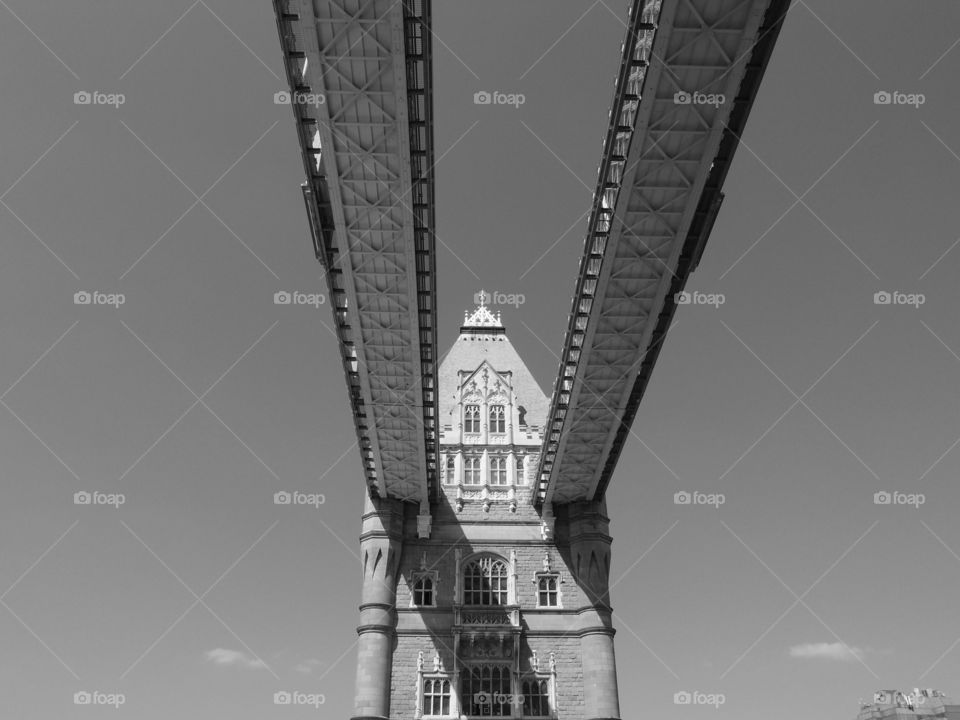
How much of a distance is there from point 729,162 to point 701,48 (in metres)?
5.09

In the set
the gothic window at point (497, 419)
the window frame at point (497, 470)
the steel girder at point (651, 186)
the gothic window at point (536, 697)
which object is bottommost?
the gothic window at point (536, 697)

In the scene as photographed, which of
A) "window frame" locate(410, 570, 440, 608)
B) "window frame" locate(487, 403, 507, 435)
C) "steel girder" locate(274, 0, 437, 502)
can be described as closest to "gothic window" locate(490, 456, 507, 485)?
"window frame" locate(487, 403, 507, 435)

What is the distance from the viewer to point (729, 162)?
85.9ft

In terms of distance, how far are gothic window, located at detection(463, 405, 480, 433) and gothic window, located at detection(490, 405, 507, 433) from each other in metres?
0.93

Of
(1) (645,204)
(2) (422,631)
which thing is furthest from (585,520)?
(1) (645,204)

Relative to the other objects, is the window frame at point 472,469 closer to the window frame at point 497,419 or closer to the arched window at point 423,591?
the window frame at point 497,419

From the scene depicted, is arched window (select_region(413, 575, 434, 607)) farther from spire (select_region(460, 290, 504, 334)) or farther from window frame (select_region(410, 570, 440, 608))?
spire (select_region(460, 290, 504, 334))

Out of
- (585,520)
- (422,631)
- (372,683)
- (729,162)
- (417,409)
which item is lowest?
(372,683)

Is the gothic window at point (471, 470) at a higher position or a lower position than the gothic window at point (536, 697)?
higher

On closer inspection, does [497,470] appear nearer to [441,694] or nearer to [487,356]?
[487,356]

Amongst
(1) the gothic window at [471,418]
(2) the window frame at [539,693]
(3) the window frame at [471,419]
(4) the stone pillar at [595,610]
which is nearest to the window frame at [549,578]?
(4) the stone pillar at [595,610]

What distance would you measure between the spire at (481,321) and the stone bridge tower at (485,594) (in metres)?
8.61

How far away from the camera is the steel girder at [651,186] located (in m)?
21.8

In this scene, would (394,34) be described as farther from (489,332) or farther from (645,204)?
(489,332)
